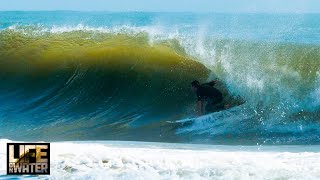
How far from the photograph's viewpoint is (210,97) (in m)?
10.6

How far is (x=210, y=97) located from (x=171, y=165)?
3696 millimetres

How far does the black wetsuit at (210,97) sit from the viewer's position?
1052cm

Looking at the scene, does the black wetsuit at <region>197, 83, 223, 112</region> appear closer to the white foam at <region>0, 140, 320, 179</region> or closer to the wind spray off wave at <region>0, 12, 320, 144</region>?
the wind spray off wave at <region>0, 12, 320, 144</region>

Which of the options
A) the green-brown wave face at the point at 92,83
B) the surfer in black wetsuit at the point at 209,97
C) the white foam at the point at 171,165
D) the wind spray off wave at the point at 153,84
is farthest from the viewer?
the green-brown wave face at the point at 92,83

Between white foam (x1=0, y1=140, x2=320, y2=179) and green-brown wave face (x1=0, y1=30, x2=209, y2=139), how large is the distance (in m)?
2.88

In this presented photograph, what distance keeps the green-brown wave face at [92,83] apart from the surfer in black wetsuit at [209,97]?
481 millimetres

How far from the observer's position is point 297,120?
10359 mm

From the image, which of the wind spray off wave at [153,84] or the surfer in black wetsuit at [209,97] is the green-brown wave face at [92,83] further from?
the surfer in black wetsuit at [209,97]

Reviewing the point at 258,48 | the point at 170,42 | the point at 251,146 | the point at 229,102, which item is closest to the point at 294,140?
the point at 251,146

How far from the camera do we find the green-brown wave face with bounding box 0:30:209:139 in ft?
36.7

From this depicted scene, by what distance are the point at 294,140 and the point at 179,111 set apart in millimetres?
2160

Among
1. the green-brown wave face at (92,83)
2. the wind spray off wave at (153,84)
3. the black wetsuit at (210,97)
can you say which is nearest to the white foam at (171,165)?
the wind spray off wave at (153,84)

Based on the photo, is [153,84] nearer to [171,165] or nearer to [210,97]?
[210,97]

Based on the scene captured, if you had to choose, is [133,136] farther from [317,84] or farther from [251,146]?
[317,84]
